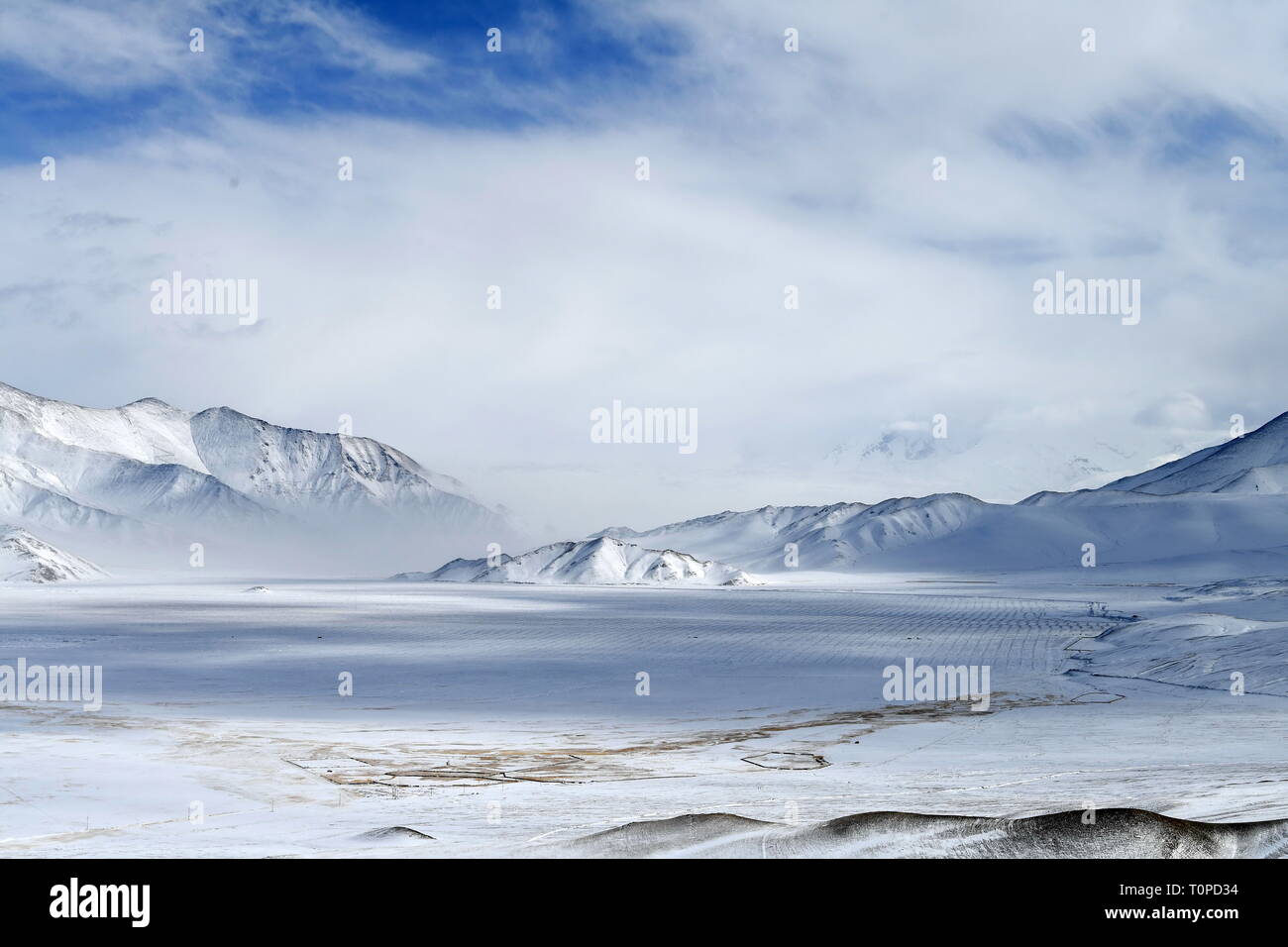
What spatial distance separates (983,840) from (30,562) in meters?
149

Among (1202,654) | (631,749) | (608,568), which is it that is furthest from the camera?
(608,568)

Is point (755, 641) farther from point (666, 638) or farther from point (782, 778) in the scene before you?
point (782, 778)

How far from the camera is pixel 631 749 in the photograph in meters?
16.6

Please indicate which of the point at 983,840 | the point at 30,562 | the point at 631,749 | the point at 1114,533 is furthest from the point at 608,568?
the point at 983,840

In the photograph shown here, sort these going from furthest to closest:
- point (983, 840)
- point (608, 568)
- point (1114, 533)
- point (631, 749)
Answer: point (1114, 533)
point (608, 568)
point (631, 749)
point (983, 840)

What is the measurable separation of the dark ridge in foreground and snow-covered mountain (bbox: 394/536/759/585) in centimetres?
12873

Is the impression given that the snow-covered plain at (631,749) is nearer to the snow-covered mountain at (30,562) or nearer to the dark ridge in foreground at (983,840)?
the dark ridge in foreground at (983,840)

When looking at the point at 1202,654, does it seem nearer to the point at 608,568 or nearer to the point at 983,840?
the point at 983,840

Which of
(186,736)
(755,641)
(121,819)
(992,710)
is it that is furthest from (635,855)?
(755,641)

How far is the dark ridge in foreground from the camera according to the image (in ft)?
17.6

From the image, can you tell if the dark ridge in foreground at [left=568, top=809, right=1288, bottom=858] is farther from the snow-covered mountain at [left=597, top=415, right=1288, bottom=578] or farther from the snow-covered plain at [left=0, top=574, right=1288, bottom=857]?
the snow-covered mountain at [left=597, top=415, right=1288, bottom=578]

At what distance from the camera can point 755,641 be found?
3997cm

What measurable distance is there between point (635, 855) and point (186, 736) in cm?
1356

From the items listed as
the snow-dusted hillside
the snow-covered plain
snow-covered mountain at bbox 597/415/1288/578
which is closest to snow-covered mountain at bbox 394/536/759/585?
snow-covered mountain at bbox 597/415/1288/578
